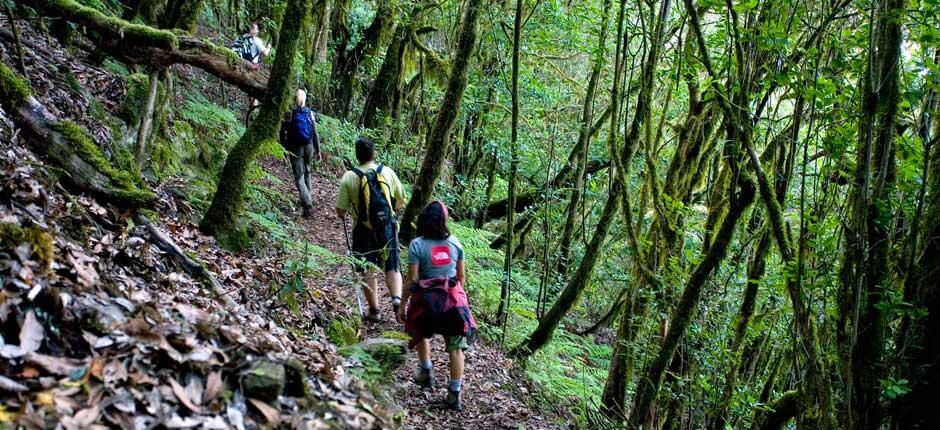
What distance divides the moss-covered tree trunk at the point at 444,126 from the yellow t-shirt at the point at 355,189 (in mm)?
1717

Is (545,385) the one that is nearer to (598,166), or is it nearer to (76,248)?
(76,248)

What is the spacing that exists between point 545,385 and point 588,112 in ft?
16.2

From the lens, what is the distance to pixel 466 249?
10.8 meters

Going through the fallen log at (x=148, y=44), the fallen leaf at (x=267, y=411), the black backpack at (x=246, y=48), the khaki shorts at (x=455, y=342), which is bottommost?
the khaki shorts at (x=455, y=342)

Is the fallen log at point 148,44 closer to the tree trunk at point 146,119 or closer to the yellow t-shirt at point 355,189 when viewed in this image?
the tree trunk at point 146,119

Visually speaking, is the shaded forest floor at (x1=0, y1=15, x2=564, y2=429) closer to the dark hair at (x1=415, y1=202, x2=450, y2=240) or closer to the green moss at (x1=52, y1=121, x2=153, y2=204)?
the green moss at (x1=52, y1=121, x2=153, y2=204)

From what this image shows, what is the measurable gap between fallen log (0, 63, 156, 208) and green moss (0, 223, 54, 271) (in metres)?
1.57

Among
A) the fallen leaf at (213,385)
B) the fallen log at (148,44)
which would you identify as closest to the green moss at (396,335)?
the fallen leaf at (213,385)

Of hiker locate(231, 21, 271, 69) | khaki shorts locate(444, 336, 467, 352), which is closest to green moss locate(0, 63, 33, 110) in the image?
khaki shorts locate(444, 336, 467, 352)

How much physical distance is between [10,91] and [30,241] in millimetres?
2257

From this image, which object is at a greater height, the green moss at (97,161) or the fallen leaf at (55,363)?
the green moss at (97,161)

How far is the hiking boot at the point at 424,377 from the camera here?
19.2 ft

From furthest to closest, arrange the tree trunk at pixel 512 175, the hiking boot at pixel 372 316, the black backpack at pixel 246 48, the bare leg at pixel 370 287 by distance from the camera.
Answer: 1. the black backpack at pixel 246 48
2. the tree trunk at pixel 512 175
3. the hiking boot at pixel 372 316
4. the bare leg at pixel 370 287

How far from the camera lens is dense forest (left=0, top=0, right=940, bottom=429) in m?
3.00
